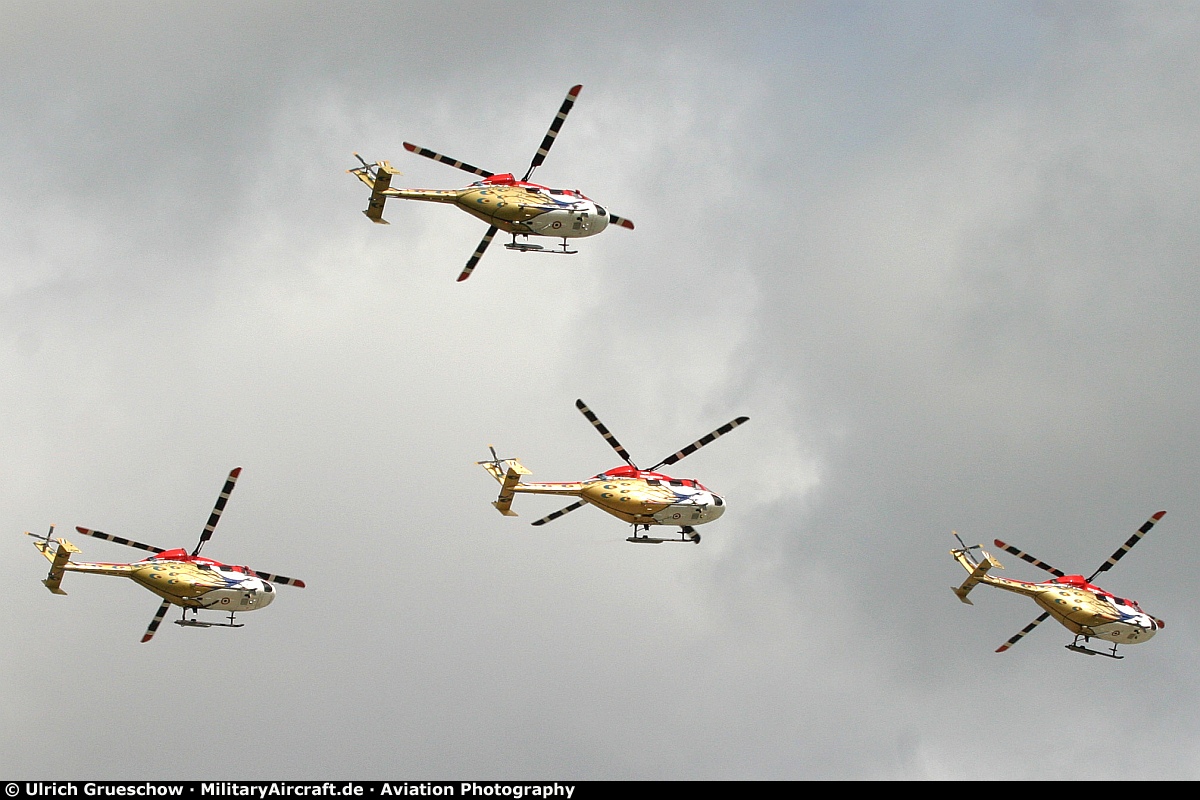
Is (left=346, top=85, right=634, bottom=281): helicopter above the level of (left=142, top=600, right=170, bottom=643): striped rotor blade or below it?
above

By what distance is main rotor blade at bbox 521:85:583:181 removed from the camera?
84281 millimetres

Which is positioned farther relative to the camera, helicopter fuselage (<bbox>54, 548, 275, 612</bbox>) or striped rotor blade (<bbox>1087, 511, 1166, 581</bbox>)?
striped rotor blade (<bbox>1087, 511, 1166, 581</bbox>)

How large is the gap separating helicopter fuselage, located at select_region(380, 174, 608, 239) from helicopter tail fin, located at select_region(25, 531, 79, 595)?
21.5 metres

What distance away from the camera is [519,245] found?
85625mm

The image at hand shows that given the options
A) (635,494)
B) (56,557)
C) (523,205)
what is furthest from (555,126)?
(56,557)

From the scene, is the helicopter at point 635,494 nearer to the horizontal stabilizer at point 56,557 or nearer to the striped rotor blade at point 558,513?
the striped rotor blade at point 558,513

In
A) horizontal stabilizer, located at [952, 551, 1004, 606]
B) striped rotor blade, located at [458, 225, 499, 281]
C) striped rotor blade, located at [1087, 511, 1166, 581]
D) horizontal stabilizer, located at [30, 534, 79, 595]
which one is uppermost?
striped rotor blade, located at [458, 225, 499, 281]

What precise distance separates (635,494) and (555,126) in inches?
685

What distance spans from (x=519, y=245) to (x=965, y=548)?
91.1 feet

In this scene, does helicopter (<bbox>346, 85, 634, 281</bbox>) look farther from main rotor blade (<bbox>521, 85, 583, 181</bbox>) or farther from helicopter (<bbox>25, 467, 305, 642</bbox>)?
helicopter (<bbox>25, 467, 305, 642</bbox>)

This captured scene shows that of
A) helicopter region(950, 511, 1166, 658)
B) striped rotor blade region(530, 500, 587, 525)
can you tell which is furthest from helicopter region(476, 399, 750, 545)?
helicopter region(950, 511, 1166, 658)

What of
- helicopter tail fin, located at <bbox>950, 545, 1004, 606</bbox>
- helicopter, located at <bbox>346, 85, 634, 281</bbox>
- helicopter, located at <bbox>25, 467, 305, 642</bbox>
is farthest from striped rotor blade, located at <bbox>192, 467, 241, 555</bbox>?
helicopter tail fin, located at <bbox>950, 545, 1004, 606</bbox>
